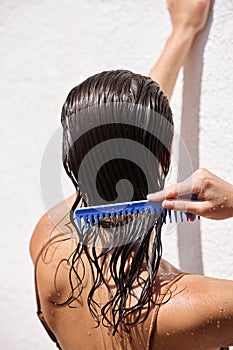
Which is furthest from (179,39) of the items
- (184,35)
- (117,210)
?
(117,210)

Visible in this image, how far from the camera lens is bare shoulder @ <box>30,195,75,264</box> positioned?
1184 mm

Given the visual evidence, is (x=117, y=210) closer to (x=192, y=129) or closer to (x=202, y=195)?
(x=202, y=195)

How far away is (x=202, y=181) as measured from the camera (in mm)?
958

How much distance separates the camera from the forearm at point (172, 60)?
Result: 139 centimetres

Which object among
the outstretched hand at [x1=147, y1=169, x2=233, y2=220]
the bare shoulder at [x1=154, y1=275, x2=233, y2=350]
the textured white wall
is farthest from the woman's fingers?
the textured white wall

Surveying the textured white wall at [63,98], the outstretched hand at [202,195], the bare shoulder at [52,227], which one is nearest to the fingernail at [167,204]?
the outstretched hand at [202,195]

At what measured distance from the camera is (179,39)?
140cm

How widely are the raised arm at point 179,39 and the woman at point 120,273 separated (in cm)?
A: 35

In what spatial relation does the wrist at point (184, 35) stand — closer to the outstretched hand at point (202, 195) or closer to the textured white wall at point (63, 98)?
the textured white wall at point (63, 98)

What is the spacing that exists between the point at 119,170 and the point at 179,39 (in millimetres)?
500

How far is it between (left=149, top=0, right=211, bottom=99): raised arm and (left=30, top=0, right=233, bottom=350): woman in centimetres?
35

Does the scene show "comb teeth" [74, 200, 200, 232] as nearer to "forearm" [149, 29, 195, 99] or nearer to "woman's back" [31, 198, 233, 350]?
"woman's back" [31, 198, 233, 350]

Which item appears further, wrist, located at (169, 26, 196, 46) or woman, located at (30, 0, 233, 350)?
wrist, located at (169, 26, 196, 46)

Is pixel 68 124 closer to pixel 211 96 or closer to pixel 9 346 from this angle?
pixel 211 96
